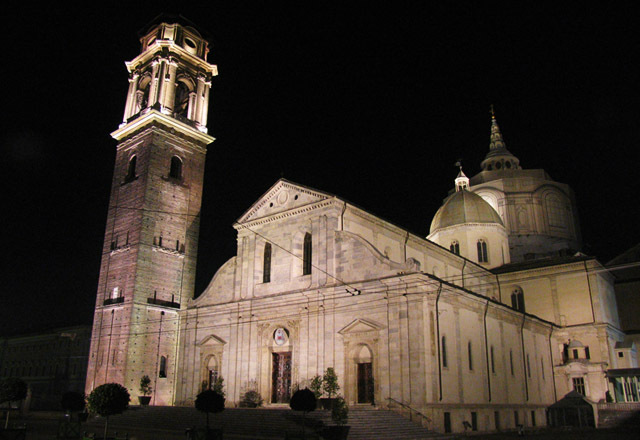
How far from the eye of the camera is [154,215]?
122 feet

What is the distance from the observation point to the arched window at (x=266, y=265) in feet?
111

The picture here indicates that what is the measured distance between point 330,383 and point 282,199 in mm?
12097

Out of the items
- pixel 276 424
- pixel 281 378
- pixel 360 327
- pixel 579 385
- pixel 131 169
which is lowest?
pixel 276 424

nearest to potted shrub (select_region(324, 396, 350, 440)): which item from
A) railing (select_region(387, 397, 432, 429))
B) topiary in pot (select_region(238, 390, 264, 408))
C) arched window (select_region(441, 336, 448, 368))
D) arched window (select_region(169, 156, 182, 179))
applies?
railing (select_region(387, 397, 432, 429))

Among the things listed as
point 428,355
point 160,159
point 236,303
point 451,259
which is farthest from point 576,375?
point 160,159

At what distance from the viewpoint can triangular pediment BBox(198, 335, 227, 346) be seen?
33.7m

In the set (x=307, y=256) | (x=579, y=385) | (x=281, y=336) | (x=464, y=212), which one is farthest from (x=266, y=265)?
(x=579, y=385)

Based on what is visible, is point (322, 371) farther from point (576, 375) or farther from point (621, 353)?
point (621, 353)

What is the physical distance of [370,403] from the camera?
87.8 feet

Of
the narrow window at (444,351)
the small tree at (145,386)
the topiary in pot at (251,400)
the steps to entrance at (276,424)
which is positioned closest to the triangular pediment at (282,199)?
the narrow window at (444,351)

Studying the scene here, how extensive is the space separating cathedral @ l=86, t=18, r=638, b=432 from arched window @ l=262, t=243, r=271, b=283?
0.06 meters

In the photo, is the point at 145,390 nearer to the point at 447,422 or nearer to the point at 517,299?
the point at 447,422

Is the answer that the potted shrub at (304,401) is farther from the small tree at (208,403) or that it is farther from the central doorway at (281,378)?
the central doorway at (281,378)

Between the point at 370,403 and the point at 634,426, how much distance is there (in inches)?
646
